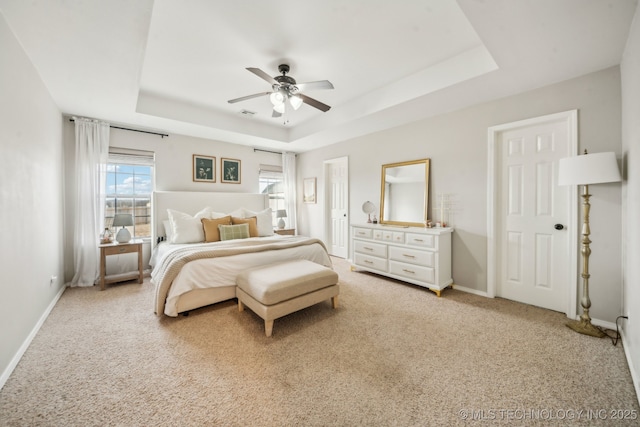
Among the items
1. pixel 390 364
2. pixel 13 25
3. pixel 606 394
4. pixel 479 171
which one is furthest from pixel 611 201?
pixel 13 25

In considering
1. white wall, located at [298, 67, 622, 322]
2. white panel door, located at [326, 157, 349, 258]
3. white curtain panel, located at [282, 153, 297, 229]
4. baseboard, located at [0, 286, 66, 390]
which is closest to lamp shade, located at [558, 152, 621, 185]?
white wall, located at [298, 67, 622, 322]

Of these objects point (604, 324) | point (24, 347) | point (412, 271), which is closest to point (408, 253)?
point (412, 271)

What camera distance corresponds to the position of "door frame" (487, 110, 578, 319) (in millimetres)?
2490

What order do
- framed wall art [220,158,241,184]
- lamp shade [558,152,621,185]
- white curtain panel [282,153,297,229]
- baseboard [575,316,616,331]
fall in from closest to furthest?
1. lamp shade [558,152,621,185]
2. baseboard [575,316,616,331]
3. framed wall art [220,158,241,184]
4. white curtain panel [282,153,297,229]

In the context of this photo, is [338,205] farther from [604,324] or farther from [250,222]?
[604,324]

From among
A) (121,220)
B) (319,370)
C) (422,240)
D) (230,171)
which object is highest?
(230,171)

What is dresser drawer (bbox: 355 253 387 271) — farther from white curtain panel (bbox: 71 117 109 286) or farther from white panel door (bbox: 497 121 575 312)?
white curtain panel (bbox: 71 117 109 286)

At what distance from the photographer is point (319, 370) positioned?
1.78m

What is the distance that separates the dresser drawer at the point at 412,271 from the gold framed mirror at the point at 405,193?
689 millimetres

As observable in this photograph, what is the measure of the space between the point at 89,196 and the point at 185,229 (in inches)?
56.7

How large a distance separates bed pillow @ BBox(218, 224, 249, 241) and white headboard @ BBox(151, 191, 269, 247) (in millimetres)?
1001

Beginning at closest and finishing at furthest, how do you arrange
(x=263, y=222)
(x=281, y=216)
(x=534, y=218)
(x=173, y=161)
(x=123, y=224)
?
(x=534, y=218)
(x=123, y=224)
(x=173, y=161)
(x=263, y=222)
(x=281, y=216)

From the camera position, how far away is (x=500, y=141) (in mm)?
3057

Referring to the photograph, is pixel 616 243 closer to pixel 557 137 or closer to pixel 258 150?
pixel 557 137
